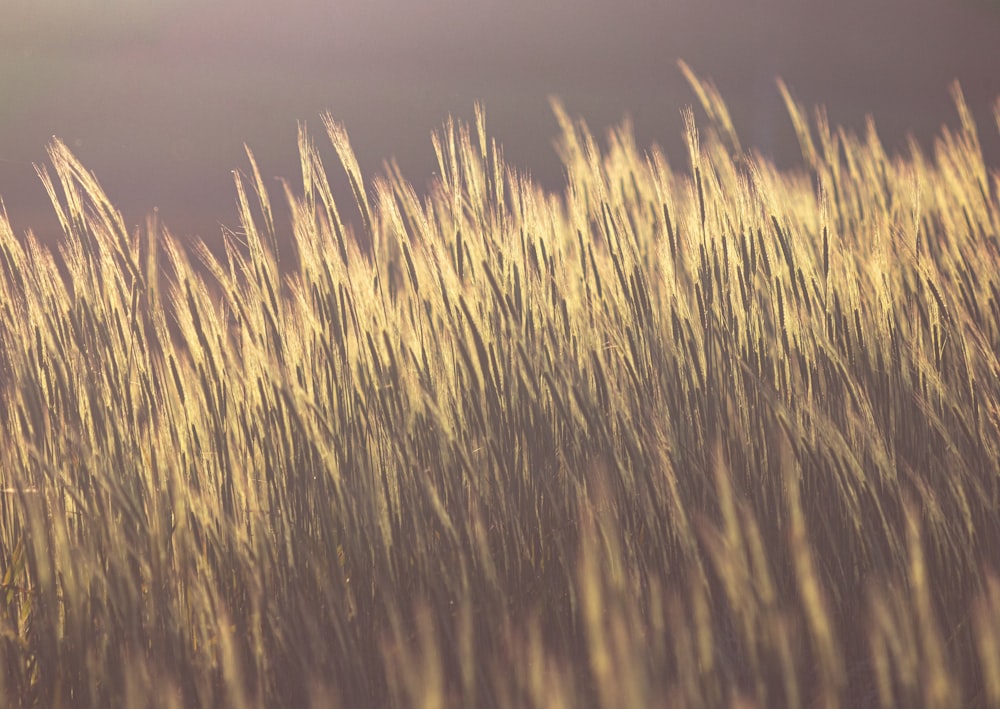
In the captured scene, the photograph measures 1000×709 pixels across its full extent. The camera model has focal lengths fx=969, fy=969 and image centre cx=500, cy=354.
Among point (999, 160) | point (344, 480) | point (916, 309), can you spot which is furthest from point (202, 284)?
point (999, 160)

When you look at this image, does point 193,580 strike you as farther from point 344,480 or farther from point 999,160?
point 999,160

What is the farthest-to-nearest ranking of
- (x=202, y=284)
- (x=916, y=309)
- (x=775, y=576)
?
(x=916, y=309)
(x=202, y=284)
(x=775, y=576)

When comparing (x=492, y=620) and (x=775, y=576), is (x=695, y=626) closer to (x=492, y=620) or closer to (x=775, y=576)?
(x=775, y=576)

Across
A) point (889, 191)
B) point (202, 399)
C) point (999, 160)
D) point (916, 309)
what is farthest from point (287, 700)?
point (999, 160)

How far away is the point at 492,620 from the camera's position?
1.16 meters

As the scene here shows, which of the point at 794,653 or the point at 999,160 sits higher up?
the point at 999,160

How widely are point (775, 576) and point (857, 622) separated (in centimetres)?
12

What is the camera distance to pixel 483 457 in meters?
1.33

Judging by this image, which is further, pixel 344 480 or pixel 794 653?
pixel 344 480

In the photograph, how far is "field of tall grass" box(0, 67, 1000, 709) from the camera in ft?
3.62

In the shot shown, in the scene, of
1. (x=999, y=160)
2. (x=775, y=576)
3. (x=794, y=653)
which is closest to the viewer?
(x=794, y=653)

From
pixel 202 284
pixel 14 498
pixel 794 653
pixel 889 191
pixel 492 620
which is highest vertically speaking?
pixel 889 191

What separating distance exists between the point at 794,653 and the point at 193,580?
27.6 inches

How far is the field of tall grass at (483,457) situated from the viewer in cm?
110
